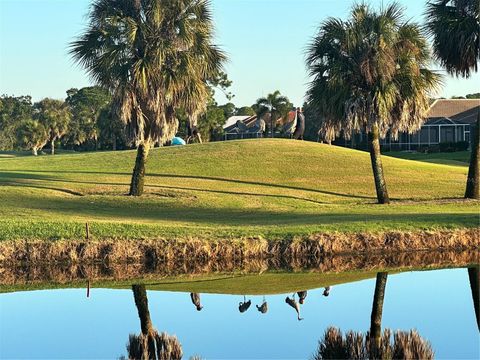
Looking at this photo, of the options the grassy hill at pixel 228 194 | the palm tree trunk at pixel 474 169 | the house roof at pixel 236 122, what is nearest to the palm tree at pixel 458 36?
the palm tree trunk at pixel 474 169

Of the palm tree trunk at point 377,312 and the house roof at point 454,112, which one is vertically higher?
the house roof at point 454,112

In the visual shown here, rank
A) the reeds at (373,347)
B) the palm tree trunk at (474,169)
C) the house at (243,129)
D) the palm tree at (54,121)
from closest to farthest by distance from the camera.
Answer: the reeds at (373,347) < the palm tree trunk at (474,169) < the palm tree at (54,121) < the house at (243,129)

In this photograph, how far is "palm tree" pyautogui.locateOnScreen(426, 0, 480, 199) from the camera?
111 ft

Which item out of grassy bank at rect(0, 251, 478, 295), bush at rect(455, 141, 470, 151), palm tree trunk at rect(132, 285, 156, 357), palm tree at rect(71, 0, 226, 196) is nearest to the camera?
palm tree trunk at rect(132, 285, 156, 357)

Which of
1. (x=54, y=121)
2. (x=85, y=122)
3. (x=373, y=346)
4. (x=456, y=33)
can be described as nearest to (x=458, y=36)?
(x=456, y=33)

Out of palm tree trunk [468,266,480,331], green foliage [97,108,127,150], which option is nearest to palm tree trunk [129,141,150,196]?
palm tree trunk [468,266,480,331]

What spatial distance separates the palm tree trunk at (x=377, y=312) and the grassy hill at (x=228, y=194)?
4.52 meters

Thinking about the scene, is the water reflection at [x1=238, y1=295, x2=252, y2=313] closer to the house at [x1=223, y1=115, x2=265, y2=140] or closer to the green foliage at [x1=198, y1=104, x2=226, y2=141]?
the green foliage at [x1=198, y1=104, x2=226, y2=141]

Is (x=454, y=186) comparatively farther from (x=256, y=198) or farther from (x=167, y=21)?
(x=167, y=21)

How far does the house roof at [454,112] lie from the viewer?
90062 millimetres

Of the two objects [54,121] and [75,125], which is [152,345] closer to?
[54,121]

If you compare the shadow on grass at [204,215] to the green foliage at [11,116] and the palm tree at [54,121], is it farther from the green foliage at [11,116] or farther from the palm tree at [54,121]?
the green foliage at [11,116]

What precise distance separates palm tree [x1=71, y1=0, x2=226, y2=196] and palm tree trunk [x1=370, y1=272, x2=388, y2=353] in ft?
51.3

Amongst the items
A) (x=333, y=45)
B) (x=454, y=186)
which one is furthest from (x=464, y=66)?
(x=454, y=186)
